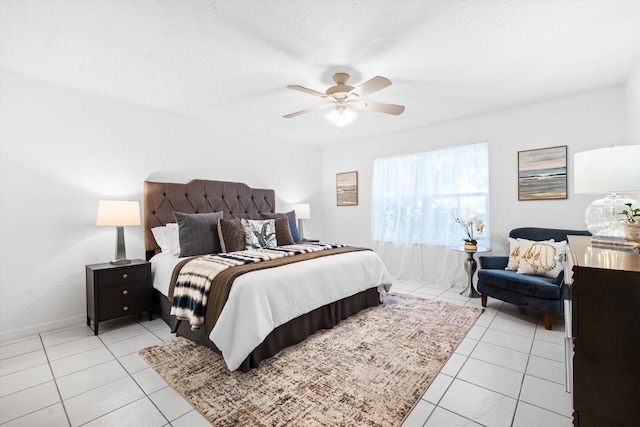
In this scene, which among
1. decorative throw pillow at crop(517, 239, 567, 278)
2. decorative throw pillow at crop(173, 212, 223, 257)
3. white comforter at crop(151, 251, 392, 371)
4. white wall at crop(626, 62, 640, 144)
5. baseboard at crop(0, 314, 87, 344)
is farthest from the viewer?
decorative throw pillow at crop(173, 212, 223, 257)

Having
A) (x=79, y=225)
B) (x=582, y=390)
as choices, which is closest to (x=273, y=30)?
(x=582, y=390)

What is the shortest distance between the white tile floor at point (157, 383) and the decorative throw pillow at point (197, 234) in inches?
33.1

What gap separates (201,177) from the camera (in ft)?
13.0

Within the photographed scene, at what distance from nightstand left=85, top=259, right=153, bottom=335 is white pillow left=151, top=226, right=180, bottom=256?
0.30m

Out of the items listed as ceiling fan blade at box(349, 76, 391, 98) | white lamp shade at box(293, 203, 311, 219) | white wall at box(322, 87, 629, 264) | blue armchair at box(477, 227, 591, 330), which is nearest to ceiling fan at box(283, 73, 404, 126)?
ceiling fan blade at box(349, 76, 391, 98)

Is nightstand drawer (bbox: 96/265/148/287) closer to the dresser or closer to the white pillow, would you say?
the white pillow

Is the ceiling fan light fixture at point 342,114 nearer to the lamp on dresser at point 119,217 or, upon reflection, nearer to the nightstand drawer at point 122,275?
the lamp on dresser at point 119,217

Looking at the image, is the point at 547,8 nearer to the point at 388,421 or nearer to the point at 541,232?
the point at 541,232

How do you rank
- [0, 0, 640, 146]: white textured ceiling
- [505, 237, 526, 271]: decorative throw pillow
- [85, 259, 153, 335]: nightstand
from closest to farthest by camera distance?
[0, 0, 640, 146]: white textured ceiling < [85, 259, 153, 335]: nightstand < [505, 237, 526, 271]: decorative throw pillow

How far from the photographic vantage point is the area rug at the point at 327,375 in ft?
5.37

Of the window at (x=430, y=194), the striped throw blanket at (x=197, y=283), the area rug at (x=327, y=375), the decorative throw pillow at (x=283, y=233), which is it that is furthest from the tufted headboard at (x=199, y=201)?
the window at (x=430, y=194)

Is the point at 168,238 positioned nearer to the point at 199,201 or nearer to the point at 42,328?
the point at 199,201

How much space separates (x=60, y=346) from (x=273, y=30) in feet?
10.3

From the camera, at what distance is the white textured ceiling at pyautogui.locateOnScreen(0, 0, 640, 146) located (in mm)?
1817
